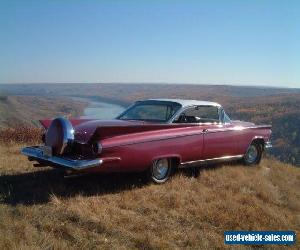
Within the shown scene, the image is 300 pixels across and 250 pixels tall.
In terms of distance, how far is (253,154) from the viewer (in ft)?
29.6

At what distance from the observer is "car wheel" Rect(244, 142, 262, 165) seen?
8.85 m

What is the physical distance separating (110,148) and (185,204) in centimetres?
127

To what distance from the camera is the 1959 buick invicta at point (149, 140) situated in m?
5.67

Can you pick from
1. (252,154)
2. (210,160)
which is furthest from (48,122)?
(252,154)

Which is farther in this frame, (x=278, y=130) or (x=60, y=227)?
(x=278, y=130)

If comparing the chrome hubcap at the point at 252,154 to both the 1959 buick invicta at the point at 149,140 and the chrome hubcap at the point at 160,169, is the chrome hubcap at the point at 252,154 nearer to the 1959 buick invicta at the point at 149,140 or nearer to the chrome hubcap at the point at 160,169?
the 1959 buick invicta at the point at 149,140

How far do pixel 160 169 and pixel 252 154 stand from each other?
3.15 meters

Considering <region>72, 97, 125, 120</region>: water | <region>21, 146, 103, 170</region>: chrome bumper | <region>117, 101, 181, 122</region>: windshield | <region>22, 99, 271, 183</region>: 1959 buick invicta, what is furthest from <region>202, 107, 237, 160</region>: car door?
<region>21, 146, 103, 170</region>: chrome bumper

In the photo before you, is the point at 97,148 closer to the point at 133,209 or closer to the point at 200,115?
the point at 133,209

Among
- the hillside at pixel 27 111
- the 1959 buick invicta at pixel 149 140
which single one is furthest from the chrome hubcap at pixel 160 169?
the hillside at pixel 27 111

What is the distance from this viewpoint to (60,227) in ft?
14.9

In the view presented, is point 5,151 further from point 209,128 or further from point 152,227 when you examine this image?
point 152,227

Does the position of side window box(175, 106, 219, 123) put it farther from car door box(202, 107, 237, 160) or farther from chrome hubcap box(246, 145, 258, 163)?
chrome hubcap box(246, 145, 258, 163)

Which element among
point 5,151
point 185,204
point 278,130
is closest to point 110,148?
point 185,204
